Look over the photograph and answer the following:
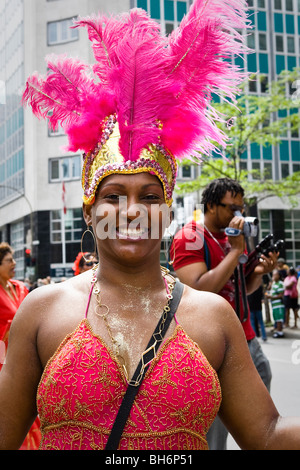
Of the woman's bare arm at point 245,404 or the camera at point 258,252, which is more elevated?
the camera at point 258,252

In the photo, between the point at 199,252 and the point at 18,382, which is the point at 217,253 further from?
the point at 18,382

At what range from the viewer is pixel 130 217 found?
5.45ft

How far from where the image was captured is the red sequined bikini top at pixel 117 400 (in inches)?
60.6

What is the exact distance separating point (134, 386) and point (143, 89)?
36.8 inches

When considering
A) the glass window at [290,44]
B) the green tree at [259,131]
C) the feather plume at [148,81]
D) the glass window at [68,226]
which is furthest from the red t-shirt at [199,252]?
the glass window at [290,44]

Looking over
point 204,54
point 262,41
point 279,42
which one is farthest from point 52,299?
point 279,42

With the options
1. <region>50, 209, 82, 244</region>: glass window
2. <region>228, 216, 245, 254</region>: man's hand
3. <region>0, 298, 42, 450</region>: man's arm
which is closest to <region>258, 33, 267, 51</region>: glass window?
<region>50, 209, 82, 244</region>: glass window

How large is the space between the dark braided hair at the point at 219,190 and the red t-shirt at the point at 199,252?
0.20 meters

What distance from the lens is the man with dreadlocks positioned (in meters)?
3.25

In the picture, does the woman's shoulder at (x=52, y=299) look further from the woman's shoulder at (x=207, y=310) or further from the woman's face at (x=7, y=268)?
the woman's face at (x=7, y=268)

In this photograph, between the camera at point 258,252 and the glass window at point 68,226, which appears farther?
the glass window at point 68,226

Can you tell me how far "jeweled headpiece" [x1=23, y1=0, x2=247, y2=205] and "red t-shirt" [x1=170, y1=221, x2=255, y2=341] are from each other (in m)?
1.47

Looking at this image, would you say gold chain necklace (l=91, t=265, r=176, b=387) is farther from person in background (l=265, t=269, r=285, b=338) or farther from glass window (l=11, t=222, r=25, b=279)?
glass window (l=11, t=222, r=25, b=279)
